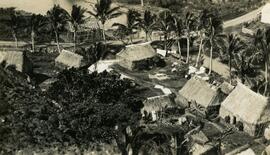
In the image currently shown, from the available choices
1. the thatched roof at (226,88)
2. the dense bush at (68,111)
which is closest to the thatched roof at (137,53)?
the dense bush at (68,111)

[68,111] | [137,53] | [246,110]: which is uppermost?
[137,53]

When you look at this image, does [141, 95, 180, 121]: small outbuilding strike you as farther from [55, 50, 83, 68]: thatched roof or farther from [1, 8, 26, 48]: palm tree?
[1, 8, 26, 48]: palm tree

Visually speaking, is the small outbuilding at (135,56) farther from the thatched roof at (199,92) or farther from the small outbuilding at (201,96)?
the small outbuilding at (201,96)

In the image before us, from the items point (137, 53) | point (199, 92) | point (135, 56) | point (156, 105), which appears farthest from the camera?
point (137, 53)

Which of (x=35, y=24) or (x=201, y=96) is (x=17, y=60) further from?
(x=201, y=96)

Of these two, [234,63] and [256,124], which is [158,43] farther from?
[256,124]

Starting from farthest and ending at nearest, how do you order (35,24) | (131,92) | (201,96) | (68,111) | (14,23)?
(14,23) → (35,24) → (131,92) → (201,96) → (68,111)

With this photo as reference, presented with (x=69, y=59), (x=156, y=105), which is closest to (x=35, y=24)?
(x=69, y=59)
